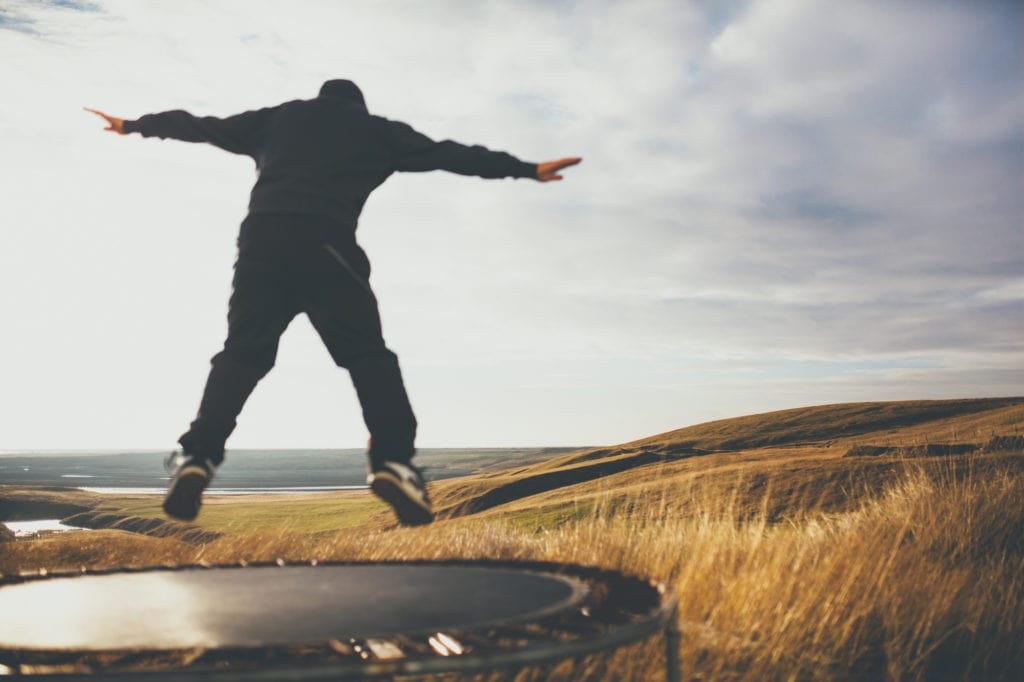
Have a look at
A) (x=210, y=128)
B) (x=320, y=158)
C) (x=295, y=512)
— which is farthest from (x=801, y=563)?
(x=295, y=512)

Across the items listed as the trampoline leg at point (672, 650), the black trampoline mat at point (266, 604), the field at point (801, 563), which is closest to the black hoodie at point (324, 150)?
the black trampoline mat at point (266, 604)

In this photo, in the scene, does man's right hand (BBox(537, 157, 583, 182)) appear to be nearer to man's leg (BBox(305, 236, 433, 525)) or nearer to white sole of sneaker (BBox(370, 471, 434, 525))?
man's leg (BBox(305, 236, 433, 525))

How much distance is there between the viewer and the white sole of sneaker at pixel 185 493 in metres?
3.82

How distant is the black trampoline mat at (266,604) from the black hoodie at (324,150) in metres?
1.95

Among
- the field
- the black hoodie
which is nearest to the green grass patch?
the field

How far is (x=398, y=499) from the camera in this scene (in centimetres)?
404

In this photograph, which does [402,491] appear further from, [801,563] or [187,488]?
[801,563]

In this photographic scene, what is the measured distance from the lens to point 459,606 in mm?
2918

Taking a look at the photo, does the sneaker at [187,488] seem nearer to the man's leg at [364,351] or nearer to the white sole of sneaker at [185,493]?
the white sole of sneaker at [185,493]

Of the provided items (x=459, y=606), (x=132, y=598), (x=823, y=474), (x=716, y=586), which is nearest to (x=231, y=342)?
(x=132, y=598)

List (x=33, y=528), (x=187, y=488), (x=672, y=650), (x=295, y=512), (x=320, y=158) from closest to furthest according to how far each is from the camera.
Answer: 1. (x=672, y=650)
2. (x=187, y=488)
3. (x=320, y=158)
4. (x=33, y=528)
5. (x=295, y=512)

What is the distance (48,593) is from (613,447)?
150 ft

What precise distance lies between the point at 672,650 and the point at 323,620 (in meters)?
1.22

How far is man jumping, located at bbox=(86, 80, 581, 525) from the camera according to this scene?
13.3 feet
